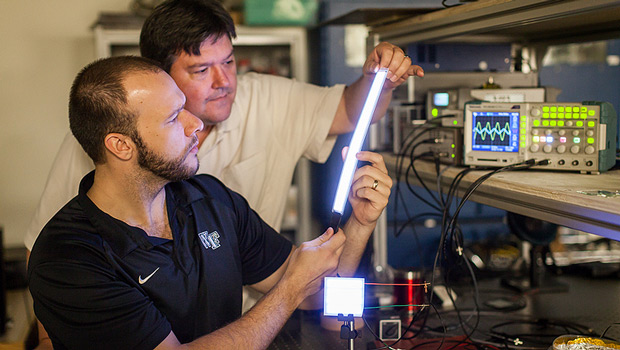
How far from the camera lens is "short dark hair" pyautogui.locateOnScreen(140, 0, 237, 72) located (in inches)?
68.2

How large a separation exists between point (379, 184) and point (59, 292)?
76cm

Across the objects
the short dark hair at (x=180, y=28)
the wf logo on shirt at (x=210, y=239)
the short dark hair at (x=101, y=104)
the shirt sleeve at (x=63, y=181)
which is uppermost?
the short dark hair at (x=180, y=28)

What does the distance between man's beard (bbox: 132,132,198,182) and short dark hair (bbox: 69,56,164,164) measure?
47 millimetres

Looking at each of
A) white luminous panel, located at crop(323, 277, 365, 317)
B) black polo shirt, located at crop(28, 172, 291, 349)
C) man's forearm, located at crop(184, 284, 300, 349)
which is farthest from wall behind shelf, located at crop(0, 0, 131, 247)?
white luminous panel, located at crop(323, 277, 365, 317)

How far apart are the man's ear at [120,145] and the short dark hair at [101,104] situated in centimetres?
1

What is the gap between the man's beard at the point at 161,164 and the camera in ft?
4.56

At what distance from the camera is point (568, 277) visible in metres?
A: 2.09

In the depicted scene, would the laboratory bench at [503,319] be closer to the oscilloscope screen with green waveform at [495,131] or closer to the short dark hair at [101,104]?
the oscilloscope screen with green waveform at [495,131]

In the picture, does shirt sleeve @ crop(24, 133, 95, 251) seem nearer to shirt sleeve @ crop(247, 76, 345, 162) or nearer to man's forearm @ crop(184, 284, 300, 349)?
shirt sleeve @ crop(247, 76, 345, 162)

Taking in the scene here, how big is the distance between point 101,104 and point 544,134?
1072 millimetres

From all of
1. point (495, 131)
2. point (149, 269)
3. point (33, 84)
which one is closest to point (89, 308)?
point (149, 269)

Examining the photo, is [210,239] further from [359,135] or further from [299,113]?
[299,113]

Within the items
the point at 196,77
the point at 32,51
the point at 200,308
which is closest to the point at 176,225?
the point at 200,308

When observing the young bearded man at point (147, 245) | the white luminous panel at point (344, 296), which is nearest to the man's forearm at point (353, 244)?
the young bearded man at point (147, 245)
